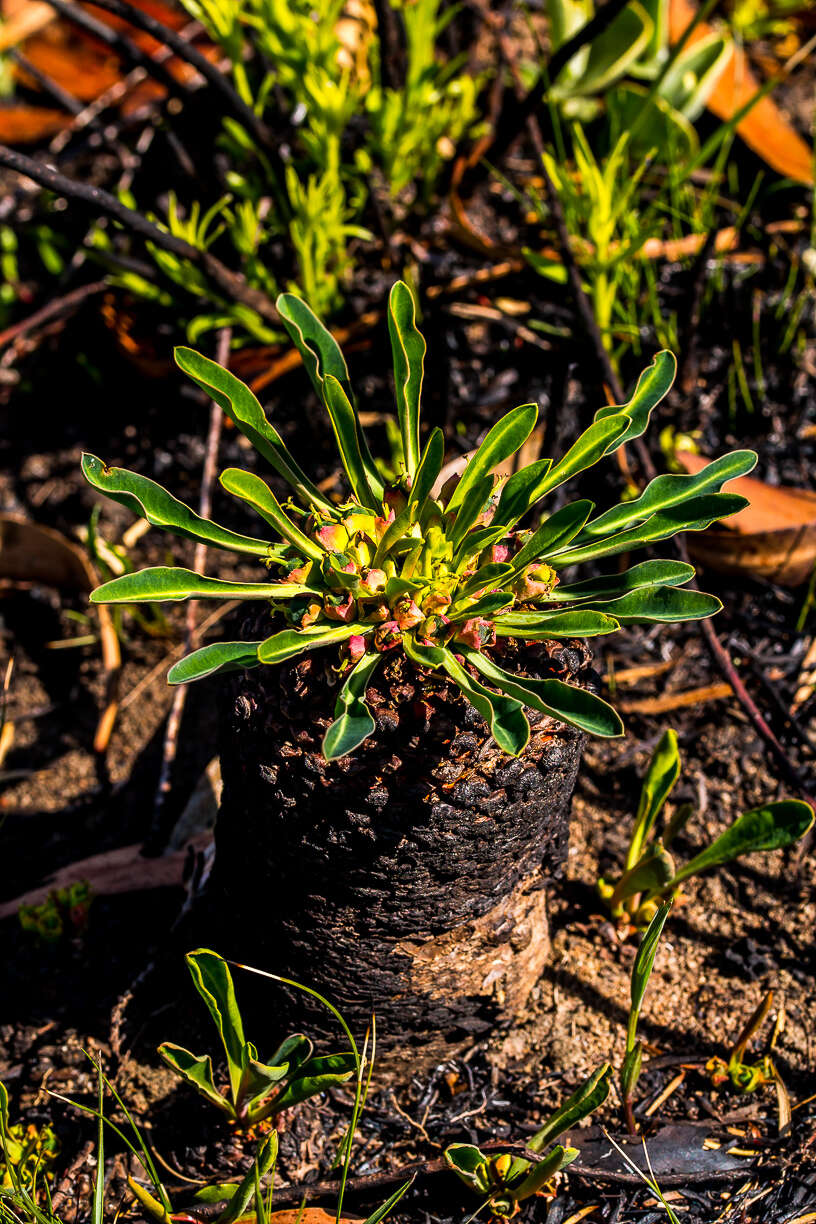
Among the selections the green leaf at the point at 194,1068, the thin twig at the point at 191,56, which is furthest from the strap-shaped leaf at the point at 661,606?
the thin twig at the point at 191,56

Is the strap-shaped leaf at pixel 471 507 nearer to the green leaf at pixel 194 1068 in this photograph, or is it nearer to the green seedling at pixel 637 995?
the green seedling at pixel 637 995

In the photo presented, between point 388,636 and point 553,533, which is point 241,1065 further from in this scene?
point 553,533

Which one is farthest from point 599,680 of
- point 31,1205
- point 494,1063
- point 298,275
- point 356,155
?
point 356,155

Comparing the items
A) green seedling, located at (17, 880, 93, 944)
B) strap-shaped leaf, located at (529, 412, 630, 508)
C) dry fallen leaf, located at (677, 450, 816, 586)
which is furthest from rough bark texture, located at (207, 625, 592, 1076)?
dry fallen leaf, located at (677, 450, 816, 586)

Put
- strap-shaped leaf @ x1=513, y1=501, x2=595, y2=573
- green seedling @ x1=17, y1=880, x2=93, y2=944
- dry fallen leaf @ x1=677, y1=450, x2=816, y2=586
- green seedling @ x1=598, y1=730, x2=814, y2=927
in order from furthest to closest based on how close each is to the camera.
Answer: dry fallen leaf @ x1=677, y1=450, x2=816, y2=586, green seedling @ x1=17, y1=880, x2=93, y2=944, green seedling @ x1=598, y1=730, x2=814, y2=927, strap-shaped leaf @ x1=513, y1=501, x2=595, y2=573

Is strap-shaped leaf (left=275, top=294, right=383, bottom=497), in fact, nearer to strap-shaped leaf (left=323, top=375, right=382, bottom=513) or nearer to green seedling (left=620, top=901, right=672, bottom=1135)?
strap-shaped leaf (left=323, top=375, right=382, bottom=513)

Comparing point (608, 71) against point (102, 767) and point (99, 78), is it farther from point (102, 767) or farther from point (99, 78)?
point (102, 767)
